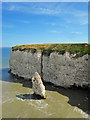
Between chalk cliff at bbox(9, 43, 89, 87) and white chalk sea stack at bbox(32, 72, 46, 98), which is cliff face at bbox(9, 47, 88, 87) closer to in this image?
chalk cliff at bbox(9, 43, 89, 87)

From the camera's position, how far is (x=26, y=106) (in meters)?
15.7

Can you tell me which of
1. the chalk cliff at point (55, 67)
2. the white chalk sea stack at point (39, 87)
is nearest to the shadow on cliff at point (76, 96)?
the chalk cliff at point (55, 67)

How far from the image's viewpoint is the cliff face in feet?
66.2

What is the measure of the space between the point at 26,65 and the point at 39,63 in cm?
451

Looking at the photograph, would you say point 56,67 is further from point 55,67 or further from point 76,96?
point 76,96

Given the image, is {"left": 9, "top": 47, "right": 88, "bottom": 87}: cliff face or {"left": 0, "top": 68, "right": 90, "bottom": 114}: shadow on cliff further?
{"left": 9, "top": 47, "right": 88, "bottom": 87}: cliff face

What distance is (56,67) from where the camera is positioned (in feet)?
76.2

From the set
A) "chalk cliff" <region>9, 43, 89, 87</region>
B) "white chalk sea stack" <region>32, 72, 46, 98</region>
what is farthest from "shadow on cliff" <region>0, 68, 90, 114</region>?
"white chalk sea stack" <region>32, 72, 46, 98</region>

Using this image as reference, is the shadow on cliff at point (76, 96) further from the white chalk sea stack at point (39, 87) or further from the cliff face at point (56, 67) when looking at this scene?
the white chalk sea stack at point (39, 87)

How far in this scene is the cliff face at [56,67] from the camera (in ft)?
66.2

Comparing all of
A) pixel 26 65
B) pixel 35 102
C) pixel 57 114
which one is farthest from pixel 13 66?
pixel 57 114

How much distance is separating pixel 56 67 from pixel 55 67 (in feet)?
0.98

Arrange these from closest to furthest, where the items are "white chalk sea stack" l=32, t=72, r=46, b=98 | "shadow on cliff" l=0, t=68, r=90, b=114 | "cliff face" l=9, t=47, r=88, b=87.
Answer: "shadow on cliff" l=0, t=68, r=90, b=114
"white chalk sea stack" l=32, t=72, r=46, b=98
"cliff face" l=9, t=47, r=88, b=87

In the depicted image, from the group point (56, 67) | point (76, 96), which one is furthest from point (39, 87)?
point (56, 67)
